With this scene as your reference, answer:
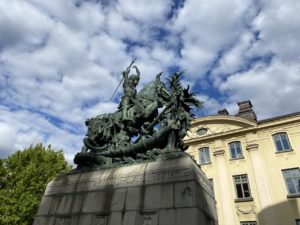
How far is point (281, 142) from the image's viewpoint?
22.5 metres

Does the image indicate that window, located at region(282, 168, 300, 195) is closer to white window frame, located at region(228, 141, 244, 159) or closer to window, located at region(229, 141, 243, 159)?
white window frame, located at region(228, 141, 244, 159)

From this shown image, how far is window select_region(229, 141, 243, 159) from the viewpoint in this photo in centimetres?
2372

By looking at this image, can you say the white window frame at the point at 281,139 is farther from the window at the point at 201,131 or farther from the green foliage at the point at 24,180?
the green foliage at the point at 24,180

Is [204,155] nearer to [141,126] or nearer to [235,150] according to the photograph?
[235,150]

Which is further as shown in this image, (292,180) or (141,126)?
(292,180)

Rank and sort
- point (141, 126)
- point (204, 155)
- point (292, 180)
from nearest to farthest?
point (141, 126) → point (292, 180) → point (204, 155)

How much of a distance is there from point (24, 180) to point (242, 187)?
19.4 meters

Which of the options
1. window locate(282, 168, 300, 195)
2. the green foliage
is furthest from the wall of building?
the green foliage

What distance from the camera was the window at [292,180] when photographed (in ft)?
65.8

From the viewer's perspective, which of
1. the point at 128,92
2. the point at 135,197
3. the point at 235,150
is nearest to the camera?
the point at 135,197

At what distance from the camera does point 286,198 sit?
1984 centimetres

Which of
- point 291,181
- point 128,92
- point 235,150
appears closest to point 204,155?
point 235,150

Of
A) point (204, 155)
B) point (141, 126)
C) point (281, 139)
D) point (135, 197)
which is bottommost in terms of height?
point (135, 197)

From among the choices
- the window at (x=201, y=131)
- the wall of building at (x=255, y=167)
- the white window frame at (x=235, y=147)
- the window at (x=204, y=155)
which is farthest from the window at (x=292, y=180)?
the window at (x=201, y=131)
